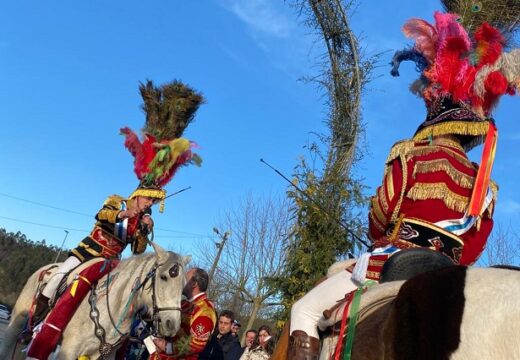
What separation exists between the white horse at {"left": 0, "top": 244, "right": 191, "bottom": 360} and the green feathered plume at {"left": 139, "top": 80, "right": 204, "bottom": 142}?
2.37m

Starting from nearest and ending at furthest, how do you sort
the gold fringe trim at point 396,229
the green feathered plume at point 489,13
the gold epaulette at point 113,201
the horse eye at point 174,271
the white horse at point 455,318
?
the white horse at point 455,318 < the gold fringe trim at point 396,229 < the green feathered plume at point 489,13 < the horse eye at point 174,271 < the gold epaulette at point 113,201

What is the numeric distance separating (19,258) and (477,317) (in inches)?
2532

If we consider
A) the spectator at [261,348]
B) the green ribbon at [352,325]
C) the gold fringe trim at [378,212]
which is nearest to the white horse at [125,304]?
the spectator at [261,348]

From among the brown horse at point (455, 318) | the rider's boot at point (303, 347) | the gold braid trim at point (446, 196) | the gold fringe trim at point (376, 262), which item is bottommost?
the rider's boot at point (303, 347)

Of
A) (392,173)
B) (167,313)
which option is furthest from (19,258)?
A: (392,173)

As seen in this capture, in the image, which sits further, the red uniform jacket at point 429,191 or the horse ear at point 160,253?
the horse ear at point 160,253

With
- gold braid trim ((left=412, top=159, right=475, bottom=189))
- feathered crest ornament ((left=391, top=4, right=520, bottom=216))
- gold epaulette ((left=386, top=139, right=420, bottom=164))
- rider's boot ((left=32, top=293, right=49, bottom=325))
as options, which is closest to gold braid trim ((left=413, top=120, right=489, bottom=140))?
feathered crest ornament ((left=391, top=4, right=520, bottom=216))

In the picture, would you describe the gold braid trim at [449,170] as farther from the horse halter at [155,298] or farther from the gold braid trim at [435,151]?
the horse halter at [155,298]

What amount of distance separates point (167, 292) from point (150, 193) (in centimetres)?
177

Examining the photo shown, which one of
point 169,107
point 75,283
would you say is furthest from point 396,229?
point 169,107

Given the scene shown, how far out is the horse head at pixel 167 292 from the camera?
6.10 m

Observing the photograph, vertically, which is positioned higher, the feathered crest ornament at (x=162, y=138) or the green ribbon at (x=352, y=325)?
the feathered crest ornament at (x=162, y=138)

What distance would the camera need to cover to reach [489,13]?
155 inches

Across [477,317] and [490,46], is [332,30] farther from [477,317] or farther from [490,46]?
[477,317]
